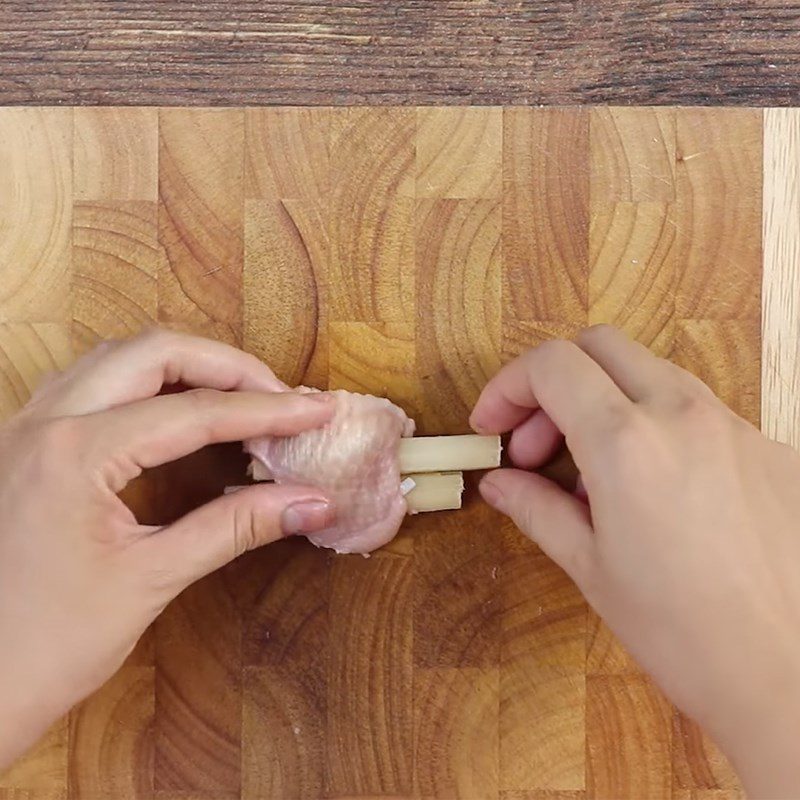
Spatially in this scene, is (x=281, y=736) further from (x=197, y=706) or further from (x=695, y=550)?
(x=695, y=550)

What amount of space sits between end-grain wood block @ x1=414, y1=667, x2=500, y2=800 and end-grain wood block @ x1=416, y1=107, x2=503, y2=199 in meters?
0.60

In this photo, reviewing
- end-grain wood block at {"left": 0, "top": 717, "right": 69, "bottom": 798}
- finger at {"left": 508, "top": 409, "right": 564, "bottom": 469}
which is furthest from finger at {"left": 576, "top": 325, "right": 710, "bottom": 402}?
end-grain wood block at {"left": 0, "top": 717, "right": 69, "bottom": 798}

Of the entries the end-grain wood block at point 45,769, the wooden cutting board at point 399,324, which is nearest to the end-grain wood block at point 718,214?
the wooden cutting board at point 399,324

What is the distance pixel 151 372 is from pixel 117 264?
20 cm

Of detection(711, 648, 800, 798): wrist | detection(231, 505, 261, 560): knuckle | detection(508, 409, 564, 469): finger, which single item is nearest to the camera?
detection(711, 648, 800, 798): wrist

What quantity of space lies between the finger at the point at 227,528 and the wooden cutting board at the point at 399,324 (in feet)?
0.42

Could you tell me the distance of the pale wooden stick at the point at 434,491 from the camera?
1.13 m

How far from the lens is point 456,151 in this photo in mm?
1162

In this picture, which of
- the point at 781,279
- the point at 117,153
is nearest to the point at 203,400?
the point at 117,153

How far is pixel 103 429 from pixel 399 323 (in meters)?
0.39

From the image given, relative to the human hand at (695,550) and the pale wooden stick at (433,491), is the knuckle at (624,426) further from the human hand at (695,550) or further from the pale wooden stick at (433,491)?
the pale wooden stick at (433,491)

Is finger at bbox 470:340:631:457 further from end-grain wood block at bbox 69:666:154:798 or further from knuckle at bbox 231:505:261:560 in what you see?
end-grain wood block at bbox 69:666:154:798

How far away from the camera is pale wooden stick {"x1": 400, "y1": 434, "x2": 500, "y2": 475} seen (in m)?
1.12

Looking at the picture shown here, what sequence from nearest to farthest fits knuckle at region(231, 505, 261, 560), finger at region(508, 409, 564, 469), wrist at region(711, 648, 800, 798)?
wrist at region(711, 648, 800, 798)
knuckle at region(231, 505, 261, 560)
finger at region(508, 409, 564, 469)
